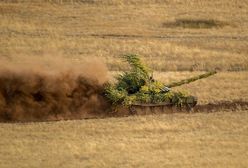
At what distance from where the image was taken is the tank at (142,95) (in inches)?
934

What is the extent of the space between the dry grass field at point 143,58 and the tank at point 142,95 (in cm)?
67

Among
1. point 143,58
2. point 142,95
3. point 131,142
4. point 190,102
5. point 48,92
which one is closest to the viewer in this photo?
point 131,142

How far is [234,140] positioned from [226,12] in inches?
1004

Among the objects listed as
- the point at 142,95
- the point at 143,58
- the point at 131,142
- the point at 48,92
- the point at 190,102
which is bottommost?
the point at 131,142

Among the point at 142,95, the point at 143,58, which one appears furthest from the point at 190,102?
the point at 143,58

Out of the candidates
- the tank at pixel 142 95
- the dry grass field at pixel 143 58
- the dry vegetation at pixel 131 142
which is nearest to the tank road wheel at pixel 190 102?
the tank at pixel 142 95

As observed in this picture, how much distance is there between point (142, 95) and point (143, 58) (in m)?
10.6

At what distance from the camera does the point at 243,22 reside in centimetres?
4388

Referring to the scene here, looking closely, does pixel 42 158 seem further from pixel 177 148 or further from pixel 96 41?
pixel 96 41

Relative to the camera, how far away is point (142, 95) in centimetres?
2395

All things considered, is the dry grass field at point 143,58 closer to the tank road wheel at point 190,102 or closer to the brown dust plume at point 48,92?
the brown dust plume at point 48,92

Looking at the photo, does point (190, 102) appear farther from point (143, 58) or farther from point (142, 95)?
point (143, 58)

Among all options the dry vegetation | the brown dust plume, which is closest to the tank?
the brown dust plume

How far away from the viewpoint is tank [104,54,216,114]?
77.9 ft
